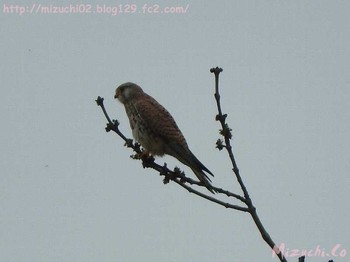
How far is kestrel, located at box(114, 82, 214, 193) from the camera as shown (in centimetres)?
527

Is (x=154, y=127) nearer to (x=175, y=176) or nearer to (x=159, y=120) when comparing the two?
(x=159, y=120)

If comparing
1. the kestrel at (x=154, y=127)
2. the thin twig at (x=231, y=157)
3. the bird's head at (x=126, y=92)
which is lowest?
the thin twig at (x=231, y=157)

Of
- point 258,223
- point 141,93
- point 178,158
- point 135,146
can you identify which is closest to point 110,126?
point 135,146

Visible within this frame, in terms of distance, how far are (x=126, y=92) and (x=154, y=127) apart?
2.39ft

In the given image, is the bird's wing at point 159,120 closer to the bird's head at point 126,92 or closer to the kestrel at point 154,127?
the kestrel at point 154,127

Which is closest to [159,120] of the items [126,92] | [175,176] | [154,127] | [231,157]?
[154,127]

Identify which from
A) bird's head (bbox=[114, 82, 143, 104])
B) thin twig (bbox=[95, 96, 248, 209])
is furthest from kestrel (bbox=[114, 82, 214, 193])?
thin twig (bbox=[95, 96, 248, 209])

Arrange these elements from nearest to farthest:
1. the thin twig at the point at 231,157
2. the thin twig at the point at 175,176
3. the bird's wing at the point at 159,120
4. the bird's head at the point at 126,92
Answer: the thin twig at the point at 231,157
the thin twig at the point at 175,176
the bird's wing at the point at 159,120
the bird's head at the point at 126,92

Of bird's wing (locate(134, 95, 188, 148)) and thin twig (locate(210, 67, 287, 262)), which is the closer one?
thin twig (locate(210, 67, 287, 262))

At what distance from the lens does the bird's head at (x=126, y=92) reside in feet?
19.8

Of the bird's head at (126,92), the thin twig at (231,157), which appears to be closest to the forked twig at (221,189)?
the thin twig at (231,157)

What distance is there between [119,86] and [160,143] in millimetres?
1014

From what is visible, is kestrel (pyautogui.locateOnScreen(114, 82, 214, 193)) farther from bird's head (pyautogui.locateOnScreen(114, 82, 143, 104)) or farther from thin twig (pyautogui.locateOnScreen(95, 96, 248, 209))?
thin twig (pyautogui.locateOnScreen(95, 96, 248, 209))

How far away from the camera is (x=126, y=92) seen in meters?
6.05
